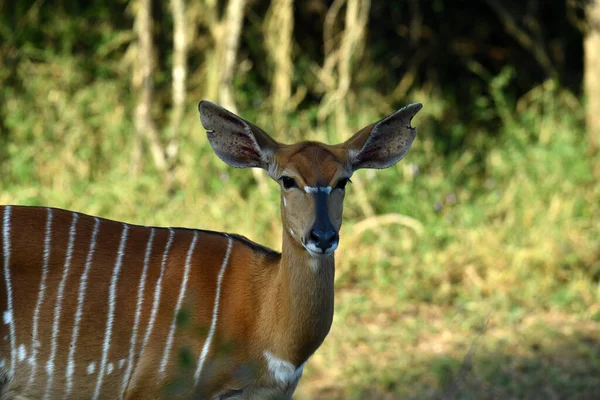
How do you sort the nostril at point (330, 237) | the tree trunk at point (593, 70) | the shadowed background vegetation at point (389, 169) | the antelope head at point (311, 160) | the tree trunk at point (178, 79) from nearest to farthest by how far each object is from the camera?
the nostril at point (330, 237), the antelope head at point (311, 160), the shadowed background vegetation at point (389, 169), the tree trunk at point (178, 79), the tree trunk at point (593, 70)

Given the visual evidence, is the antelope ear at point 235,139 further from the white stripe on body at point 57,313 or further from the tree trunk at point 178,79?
the tree trunk at point 178,79

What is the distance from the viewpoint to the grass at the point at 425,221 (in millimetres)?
4836

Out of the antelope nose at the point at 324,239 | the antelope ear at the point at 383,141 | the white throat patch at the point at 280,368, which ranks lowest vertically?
the white throat patch at the point at 280,368

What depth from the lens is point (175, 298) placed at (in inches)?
127

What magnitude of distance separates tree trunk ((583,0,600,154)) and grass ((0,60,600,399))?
0.17 m

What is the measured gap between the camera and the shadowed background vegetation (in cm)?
510

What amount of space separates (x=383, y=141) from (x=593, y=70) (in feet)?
13.8

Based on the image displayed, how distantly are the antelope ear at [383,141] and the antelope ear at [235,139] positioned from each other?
0.91ft

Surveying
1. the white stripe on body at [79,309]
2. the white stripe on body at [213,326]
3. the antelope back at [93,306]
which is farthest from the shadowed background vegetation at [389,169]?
the white stripe on body at [79,309]

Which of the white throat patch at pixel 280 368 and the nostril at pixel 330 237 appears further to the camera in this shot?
the white throat patch at pixel 280 368

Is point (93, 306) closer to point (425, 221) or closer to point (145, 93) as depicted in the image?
point (425, 221)

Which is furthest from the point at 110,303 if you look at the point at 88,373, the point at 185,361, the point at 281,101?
the point at 281,101

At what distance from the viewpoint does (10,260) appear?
3152 mm

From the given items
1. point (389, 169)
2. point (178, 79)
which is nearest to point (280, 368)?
point (389, 169)
